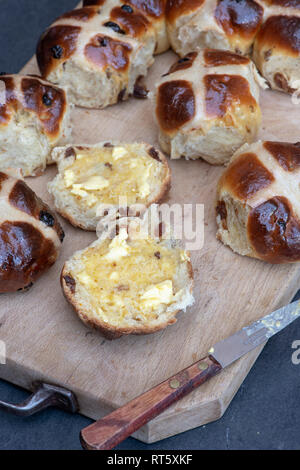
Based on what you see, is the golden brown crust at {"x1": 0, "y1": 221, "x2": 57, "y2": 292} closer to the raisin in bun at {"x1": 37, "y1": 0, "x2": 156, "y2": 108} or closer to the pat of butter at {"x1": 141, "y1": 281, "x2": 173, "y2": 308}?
the pat of butter at {"x1": 141, "y1": 281, "x2": 173, "y2": 308}

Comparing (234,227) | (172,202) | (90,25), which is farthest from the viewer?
(90,25)

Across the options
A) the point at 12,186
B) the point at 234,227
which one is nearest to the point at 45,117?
the point at 12,186

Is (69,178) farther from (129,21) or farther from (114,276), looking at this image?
(129,21)

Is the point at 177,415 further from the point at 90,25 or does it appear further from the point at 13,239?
the point at 90,25

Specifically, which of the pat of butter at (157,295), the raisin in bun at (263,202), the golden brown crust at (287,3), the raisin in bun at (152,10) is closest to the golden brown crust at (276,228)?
the raisin in bun at (263,202)

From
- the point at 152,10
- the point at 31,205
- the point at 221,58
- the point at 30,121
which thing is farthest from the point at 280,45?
the point at 31,205

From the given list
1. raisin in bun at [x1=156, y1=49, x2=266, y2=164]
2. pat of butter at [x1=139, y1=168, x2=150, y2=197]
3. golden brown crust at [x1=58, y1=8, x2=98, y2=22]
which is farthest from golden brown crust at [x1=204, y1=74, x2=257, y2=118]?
golden brown crust at [x1=58, y1=8, x2=98, y2=22]
